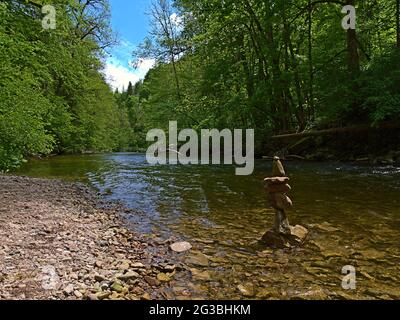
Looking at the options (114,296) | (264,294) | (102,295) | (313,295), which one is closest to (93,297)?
(102,295)

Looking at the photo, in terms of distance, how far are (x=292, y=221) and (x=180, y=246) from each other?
93.2 inches

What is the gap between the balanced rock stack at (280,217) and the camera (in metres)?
4.91

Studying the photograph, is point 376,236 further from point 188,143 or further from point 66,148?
point 66,148

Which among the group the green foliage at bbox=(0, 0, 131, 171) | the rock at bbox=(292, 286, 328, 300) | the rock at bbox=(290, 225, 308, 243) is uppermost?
the green foliage at bbox=(0, 0, 131, 171)

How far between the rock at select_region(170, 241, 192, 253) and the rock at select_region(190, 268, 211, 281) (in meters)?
0.71

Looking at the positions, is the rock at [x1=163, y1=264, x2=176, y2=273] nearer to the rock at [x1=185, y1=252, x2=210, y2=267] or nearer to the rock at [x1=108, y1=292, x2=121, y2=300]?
the rock at [x1=185, y1=252, x2=210, y2=267]

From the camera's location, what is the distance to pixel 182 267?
13.8 ft

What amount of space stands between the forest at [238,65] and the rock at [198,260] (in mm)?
6583

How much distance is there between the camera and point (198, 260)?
4.47m

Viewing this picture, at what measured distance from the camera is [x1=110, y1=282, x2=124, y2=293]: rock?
11.5ft

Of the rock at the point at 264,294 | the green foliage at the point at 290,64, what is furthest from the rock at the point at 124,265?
the green foliage at the point at 290,64

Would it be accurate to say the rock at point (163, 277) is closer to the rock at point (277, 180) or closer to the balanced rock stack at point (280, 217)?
the balanced rock stack at point (280, 217)

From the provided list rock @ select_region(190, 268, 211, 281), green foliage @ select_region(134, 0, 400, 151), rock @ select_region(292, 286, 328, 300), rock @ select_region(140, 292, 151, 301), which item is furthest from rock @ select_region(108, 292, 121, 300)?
green foliage @ select_region(134, 0, 400, 151)

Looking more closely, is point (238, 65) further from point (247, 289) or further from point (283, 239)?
point (247, 289)
